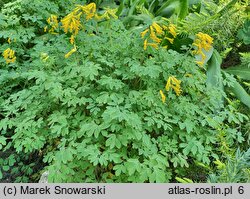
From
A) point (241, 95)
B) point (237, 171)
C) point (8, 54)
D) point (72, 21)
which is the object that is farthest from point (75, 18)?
point (241, 95)

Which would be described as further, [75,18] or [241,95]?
[241,95]

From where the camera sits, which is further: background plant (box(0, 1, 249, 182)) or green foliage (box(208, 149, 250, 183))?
background plant (box(0, 1, 249, 182))

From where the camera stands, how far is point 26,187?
2129 mm

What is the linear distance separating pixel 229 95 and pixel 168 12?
40.6 inches

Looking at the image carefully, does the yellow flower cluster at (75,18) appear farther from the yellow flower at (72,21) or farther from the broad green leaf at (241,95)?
the broad green leaf at (241,95)

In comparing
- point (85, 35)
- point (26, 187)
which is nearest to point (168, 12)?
point (85, 35)

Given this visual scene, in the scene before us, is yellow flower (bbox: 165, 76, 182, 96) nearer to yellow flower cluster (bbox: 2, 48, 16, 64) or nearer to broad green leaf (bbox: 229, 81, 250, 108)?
broad green leaf (bbox: 229, 81, 250, 108)

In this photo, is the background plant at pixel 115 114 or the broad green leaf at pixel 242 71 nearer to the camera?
the background plant at pixel 115 114

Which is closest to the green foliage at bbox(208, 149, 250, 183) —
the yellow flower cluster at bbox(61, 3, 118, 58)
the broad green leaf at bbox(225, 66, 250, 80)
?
the yellow flower cluster at bbox(61, 3, 118, 58)

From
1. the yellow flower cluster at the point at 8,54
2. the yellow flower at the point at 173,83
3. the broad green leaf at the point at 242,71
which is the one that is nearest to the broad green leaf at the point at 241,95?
the broad green leaf at the point at 242,71

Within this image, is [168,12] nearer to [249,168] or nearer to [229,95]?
[229,95]

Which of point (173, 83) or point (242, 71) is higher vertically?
point (173, 83)

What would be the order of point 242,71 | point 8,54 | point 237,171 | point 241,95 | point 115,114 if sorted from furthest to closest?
1. point 242,71
2. point 241,95
3. point 8,54
4. point 115,114
5. point 237,171

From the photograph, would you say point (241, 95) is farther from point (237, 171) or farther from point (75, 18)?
point (75, 18)
